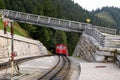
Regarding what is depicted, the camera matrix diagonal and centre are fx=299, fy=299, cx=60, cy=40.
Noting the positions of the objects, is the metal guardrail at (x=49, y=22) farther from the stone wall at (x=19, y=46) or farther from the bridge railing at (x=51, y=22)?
the stone wall at (x=19, y=46)

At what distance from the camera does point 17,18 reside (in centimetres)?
5875

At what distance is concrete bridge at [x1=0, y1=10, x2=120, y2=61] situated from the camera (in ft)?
80.3

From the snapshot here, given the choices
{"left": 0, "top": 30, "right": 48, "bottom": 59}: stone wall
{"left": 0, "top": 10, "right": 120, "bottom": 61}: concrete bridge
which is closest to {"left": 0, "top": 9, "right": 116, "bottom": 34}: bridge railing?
{"left": 0, "top": 10, "right": 120, "bottom": 61}: concrete bridge

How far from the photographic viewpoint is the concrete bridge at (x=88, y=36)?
24469mm

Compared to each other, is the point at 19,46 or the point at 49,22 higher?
the point at 49,22

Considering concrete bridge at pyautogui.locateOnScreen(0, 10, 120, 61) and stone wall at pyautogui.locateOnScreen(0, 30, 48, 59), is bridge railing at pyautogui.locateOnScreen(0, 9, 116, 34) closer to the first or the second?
concrete bridge at pyautogui.locateOnScreen(0, 10, 120, 61)

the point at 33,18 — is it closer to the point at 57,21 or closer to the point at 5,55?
the point at 57,21

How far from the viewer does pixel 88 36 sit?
37.2 m

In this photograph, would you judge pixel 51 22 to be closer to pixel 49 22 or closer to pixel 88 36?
pixel 49 22

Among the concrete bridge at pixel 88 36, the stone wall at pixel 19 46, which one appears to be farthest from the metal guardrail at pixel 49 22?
the stone wall at pixel 19 46

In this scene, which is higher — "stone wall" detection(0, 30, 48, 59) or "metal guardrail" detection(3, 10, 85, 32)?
"metal guardrail" detection(3, 10, 85, 32)

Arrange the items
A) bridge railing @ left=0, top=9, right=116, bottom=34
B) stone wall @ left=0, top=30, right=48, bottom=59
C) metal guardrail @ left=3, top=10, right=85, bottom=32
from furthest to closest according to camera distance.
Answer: metal guardrail @ left=3, top=10, right=85, bottom=32 → bridge railing @ left=0, top=9, right=116, bottom=34 → stone wall @ left=0, top=30, right=48, bottom=59

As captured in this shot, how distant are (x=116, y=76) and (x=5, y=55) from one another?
16.0 meters

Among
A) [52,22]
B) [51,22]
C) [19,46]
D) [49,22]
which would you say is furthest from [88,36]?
[49,22]
